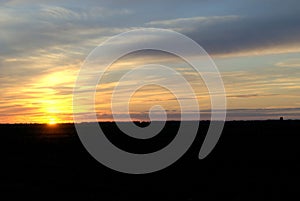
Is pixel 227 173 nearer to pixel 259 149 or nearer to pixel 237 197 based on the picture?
pixel 237 197

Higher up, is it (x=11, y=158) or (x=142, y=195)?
(x=11, y=158)

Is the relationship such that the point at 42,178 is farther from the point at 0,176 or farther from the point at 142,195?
the point at 142,195

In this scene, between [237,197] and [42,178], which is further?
[42,178]

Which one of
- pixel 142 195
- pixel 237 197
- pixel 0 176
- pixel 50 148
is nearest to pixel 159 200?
pixel 142 195

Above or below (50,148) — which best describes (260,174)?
below

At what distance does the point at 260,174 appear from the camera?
30594 mm

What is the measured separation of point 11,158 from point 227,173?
1945 cm

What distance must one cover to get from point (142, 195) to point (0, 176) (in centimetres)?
1180

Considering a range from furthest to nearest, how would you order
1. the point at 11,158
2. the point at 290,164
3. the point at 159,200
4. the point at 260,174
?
the point at 11,158
the point at 290,164
the point at 260,174
the point at 159,200

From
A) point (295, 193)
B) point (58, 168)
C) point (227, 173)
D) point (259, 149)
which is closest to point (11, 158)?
point (58, 168)

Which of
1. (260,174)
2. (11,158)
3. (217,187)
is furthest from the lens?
(11,158)

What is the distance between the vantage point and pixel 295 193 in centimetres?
2438

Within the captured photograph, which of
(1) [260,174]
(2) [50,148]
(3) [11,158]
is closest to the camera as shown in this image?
(1) [260,174]

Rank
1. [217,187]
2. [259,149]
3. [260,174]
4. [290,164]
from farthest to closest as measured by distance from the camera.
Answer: [259,149]
[290,164]
[260,174]
[217,187]
